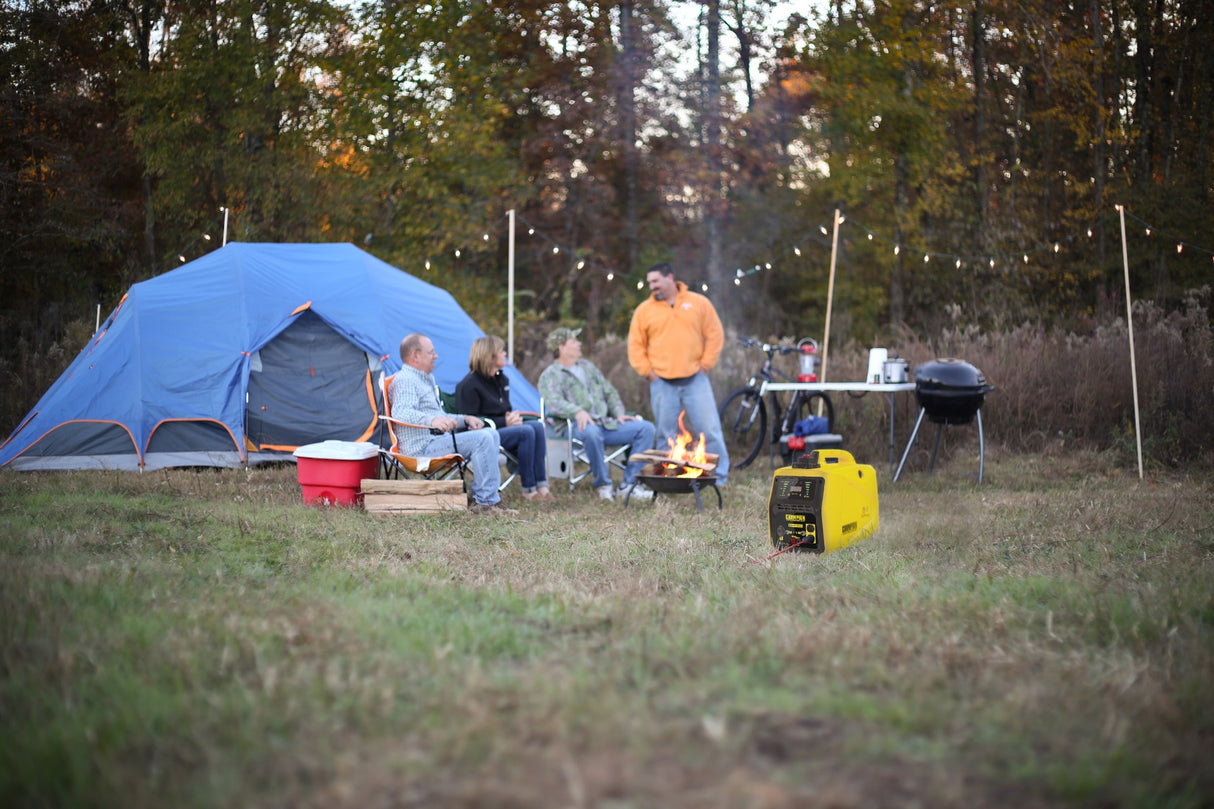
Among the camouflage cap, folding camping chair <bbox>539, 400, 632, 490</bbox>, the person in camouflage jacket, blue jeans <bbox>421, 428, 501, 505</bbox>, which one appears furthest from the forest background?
blue jeans <bbox>421, 428, 501, 505</bbox>

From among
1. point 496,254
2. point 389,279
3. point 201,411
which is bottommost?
point 201,411

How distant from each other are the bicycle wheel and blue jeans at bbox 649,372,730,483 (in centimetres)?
155

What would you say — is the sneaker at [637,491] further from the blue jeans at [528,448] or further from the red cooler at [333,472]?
the red cooler at [333,472]

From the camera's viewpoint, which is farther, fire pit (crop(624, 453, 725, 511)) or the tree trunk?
the tree trunk

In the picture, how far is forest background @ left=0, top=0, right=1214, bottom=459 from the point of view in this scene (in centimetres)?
1453

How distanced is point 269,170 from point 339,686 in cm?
1367

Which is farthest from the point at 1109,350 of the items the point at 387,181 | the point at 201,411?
the point at 387,181

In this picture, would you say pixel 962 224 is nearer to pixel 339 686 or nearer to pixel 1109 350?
pixel 1109 350

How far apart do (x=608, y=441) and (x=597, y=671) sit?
4.59 metres

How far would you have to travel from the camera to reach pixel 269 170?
14859mm

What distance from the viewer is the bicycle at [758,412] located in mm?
8633

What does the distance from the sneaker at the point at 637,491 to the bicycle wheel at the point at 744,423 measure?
189 cm

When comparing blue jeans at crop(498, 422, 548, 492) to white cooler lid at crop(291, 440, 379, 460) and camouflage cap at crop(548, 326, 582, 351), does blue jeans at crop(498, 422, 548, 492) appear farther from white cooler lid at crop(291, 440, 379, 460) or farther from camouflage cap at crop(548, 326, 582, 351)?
white cooler lid at crop(291, 440, 379, 460)

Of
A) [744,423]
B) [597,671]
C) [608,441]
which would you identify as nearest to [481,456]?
[608,441]
